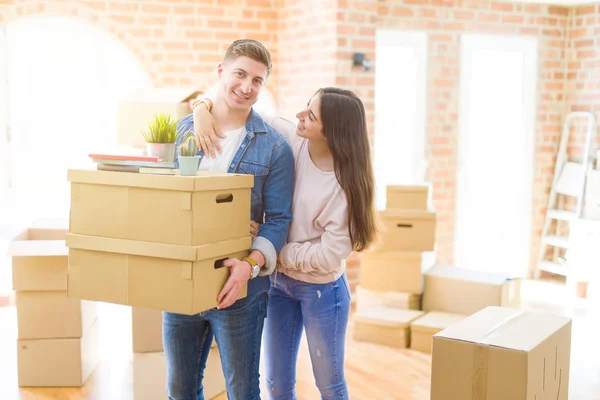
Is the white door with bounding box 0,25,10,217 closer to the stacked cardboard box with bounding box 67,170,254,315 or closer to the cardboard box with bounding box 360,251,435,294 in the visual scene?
the cardboard box with bounding box 360,251,435,294

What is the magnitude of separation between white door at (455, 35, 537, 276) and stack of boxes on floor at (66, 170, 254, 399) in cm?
408

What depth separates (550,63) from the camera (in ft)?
19.6

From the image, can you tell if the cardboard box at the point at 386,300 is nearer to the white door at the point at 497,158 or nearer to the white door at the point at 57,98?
the white door at the point at 497,158

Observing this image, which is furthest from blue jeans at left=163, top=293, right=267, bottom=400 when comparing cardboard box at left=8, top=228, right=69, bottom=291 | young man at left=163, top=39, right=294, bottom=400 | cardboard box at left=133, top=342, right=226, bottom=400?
cardboard box at left=8, top=228, right=69, bottom=291

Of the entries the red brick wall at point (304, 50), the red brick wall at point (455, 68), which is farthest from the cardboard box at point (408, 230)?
the red brick wall at point (455, 68)

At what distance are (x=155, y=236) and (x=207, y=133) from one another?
352mm

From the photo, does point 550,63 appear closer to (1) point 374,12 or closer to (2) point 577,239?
(2) point 577,239

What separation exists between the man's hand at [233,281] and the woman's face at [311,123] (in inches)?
18.8

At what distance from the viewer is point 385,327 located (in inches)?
165

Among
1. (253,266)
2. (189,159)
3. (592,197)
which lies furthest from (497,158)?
(189,159)

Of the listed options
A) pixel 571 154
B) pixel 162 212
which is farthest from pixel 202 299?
pixel 571 154

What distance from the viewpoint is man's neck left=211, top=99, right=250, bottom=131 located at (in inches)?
83.7

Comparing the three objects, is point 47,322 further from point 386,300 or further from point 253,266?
point 386,300

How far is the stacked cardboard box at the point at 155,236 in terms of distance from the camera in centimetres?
188
